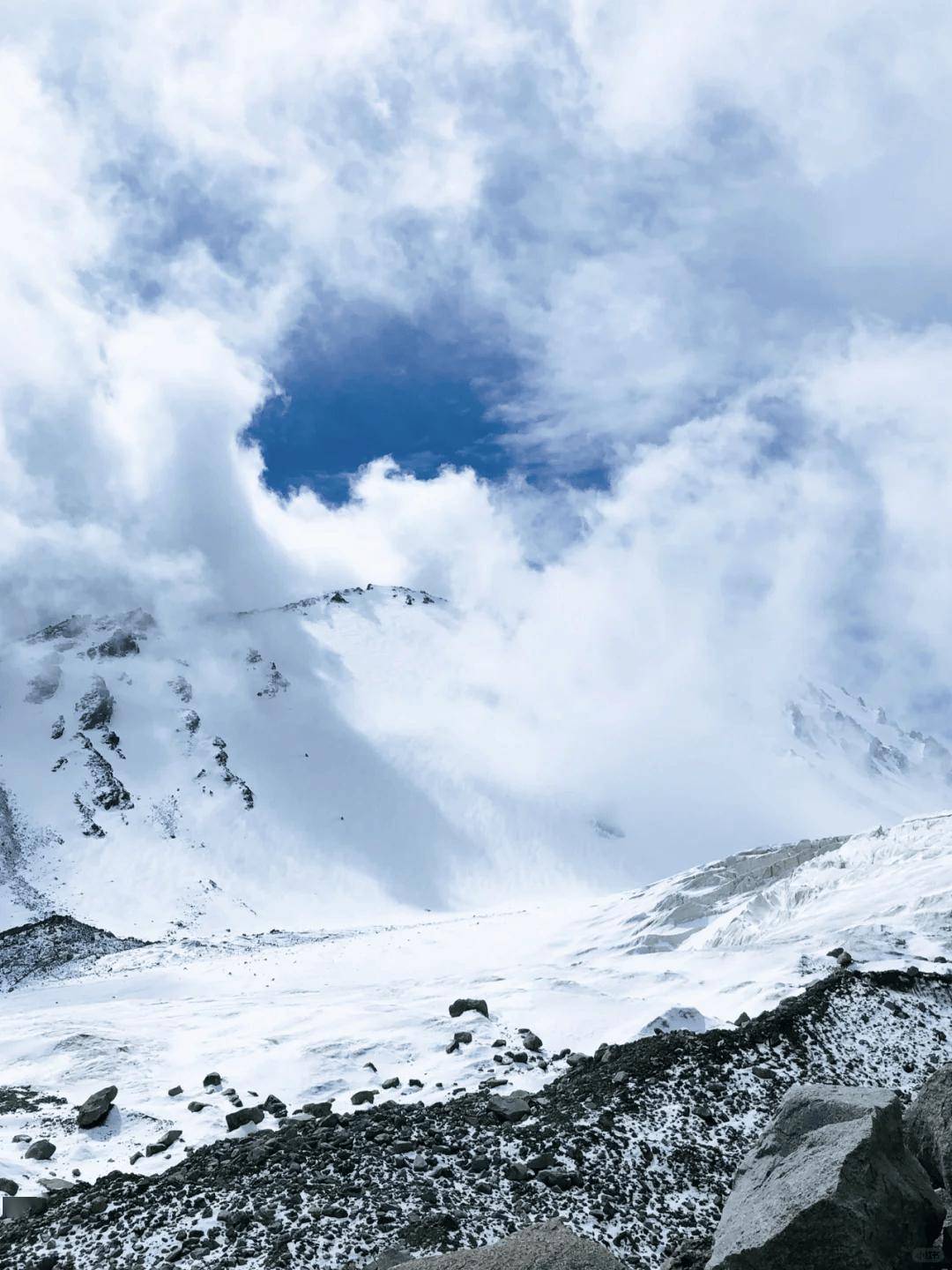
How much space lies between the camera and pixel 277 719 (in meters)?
128

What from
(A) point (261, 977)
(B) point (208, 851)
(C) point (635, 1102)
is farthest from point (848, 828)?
(C) point (635, 1102)

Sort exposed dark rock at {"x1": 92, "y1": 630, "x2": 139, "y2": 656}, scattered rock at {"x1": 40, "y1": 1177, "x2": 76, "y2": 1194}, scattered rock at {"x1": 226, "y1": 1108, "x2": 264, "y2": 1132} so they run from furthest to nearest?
exposed dark rock at {"x1": 92, "y1": 630, "x2": 139, "y2": 656}
scattered rock at {"x1": 226, "y1": 1108, "x2": 264, "y2": 1132}
scattered rock at {"x1": 40, "y1": 1177, "x2": 76, "y2": 1194}

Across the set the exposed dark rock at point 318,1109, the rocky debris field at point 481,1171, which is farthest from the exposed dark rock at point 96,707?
the rocky debris field at point 481,1171

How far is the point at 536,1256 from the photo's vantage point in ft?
30.3

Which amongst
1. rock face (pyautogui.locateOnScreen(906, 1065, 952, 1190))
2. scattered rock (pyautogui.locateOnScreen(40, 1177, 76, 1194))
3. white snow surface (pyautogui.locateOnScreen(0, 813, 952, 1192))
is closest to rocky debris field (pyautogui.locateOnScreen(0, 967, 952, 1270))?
scattered rock (pyautogui.locateOnScreen(40, 1177, 76, 1194))

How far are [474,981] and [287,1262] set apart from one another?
19861mm

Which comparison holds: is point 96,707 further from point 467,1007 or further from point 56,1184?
point 56,1184

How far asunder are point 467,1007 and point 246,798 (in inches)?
3439

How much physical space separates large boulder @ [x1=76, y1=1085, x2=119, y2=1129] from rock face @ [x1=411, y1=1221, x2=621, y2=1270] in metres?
13.2

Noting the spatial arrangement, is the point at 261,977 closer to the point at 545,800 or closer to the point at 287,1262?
the point at 287,1262

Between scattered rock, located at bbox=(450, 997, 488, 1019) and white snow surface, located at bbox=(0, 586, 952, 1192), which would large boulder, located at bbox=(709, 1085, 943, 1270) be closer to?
white snow surface, located at bbox=(0, 586, 952, 1192)

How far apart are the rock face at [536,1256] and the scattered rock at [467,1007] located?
→ 15222 mm

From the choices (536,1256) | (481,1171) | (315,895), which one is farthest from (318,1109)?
(315,895)

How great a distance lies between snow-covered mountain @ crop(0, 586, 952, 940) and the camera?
8762 cm
